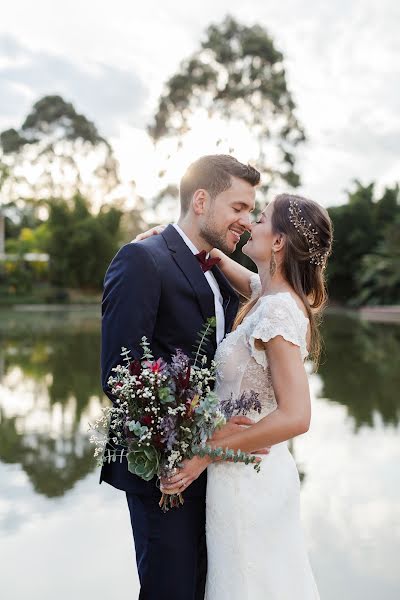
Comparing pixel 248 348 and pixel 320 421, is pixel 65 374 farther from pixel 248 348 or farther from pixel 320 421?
pixel 248 348

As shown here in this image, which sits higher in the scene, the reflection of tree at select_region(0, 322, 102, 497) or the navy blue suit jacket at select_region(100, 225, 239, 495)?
the navy blue suit jacket at select_region(100, 225, 239, 495)

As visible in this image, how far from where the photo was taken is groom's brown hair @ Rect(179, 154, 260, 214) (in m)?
2.80

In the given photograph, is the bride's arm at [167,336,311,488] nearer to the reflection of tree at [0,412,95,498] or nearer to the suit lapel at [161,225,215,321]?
the suit lapel at [161,225,215,321]

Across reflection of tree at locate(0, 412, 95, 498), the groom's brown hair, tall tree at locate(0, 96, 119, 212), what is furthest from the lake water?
tall tree at locate(0, 96, 119, 212)

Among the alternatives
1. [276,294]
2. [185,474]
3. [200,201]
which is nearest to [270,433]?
[185,474]

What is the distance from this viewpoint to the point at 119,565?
4.06 metres

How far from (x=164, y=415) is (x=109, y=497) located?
3406mm

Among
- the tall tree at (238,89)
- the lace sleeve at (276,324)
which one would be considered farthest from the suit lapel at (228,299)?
the tall tree at (238,89)

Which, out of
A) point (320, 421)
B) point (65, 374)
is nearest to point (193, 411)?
point (320, 421)

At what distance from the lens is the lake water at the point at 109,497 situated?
12.8 feet

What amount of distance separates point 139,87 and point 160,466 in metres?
36.6

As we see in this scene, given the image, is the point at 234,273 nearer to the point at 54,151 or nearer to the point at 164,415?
the point at 164,415

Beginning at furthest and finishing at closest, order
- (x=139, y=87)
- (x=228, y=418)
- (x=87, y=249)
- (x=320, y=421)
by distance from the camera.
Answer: (x=87, y=249) → (x=139, y=87) → (x=320, y=421) → (x=228, y=418)

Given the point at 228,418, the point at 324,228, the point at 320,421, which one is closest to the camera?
the point at 228,418
